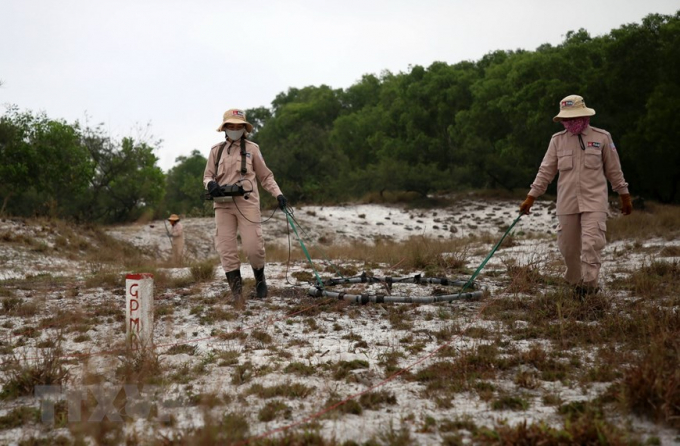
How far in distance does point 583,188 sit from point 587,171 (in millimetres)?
187

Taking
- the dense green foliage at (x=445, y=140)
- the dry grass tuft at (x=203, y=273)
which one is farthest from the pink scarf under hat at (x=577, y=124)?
the dense green foliage at (x=445, y=140)

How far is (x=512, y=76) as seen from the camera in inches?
1371

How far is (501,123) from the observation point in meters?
38.4

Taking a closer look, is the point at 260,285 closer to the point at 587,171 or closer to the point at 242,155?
the point at 242,155

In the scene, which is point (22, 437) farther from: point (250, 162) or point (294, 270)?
point (294, 270)

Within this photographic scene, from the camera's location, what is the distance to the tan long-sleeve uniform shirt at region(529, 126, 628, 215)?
6.94m

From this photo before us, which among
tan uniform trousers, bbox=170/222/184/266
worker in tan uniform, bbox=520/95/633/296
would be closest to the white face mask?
worker in tan uniform, bbox=520/95/633/296

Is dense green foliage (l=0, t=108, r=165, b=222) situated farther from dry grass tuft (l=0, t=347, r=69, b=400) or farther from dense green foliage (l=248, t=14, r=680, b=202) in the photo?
dry grass tuft (l=0, t=347, r=69, b=400)

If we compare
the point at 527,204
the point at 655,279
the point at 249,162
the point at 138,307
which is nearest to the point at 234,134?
the point at 249,162

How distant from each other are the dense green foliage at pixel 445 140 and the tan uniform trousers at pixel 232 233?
12.4m

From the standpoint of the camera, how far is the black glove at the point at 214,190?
25.4 feet

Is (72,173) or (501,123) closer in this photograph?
(72,173)

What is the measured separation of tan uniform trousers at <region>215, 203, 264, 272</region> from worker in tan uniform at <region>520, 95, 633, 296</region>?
11.4 ft

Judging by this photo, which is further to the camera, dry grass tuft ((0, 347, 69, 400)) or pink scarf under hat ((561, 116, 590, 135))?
pink scarf under hat ((561, 116, 590, 135))
